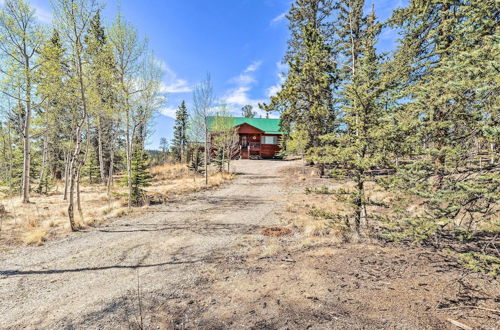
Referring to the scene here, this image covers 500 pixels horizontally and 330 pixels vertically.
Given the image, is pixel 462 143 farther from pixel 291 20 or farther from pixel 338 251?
pixel 291 20

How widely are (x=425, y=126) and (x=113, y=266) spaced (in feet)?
25.3

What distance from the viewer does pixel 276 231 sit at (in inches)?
324

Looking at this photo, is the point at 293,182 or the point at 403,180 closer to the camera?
the point at 403,180

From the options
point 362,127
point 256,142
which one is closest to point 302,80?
point 362,127

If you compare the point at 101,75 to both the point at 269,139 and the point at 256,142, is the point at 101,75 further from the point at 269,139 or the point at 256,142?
the point at 269,139

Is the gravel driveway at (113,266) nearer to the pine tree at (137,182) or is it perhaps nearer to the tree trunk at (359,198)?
the pine tree at (137,182)

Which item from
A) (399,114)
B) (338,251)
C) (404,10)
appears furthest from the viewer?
(404,10)

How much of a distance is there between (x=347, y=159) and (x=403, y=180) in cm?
182

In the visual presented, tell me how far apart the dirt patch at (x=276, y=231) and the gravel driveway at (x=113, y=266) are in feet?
1.07

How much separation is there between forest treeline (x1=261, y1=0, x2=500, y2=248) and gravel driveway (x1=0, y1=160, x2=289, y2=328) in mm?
4358

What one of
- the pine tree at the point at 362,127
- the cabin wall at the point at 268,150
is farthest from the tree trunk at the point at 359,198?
the cabin wall at the point at 268,150

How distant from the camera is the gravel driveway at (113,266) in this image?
386 cm

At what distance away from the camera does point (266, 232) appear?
8.19 metres

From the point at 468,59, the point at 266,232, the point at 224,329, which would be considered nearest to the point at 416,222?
the point at 468,59
